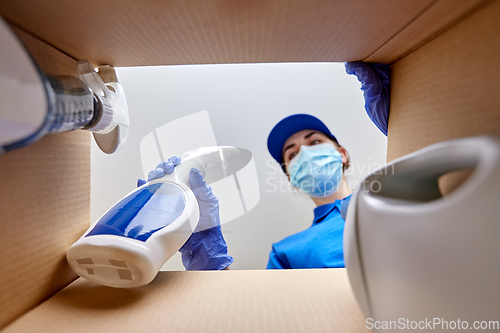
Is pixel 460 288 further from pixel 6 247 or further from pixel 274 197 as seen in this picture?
pixel 274 197

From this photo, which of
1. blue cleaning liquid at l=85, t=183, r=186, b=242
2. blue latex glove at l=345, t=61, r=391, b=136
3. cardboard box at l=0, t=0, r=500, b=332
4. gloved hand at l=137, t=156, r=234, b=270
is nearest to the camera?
cardboard box at l=0, t=0, r=500, b=332

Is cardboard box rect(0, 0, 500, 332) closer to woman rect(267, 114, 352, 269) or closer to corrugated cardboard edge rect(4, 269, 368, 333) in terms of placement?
corrugated cardboard edge rect(4, 269, 368, 333)

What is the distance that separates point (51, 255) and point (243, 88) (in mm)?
566

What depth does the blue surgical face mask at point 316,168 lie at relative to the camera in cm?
109

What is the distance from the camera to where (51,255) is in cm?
47

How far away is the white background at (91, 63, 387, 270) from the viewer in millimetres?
713

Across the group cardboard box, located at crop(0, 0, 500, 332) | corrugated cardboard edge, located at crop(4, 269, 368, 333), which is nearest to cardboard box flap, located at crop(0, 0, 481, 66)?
cardboard box, located at crop(0, 0, 500, 332)

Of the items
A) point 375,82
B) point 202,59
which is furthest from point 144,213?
point 375,82

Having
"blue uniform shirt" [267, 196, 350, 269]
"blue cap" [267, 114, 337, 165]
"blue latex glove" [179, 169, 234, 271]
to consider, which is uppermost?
"blue cap" [267, 114, 337, 165]

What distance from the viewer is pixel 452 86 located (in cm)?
39

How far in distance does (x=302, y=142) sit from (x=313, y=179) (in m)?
0.18

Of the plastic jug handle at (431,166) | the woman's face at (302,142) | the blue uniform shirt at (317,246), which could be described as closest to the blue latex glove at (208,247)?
the blue uniform shirt at (317,246)

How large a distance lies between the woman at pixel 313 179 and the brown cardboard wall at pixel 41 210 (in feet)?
Result: 2.07

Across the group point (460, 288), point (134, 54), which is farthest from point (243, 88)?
point (460, 288)
